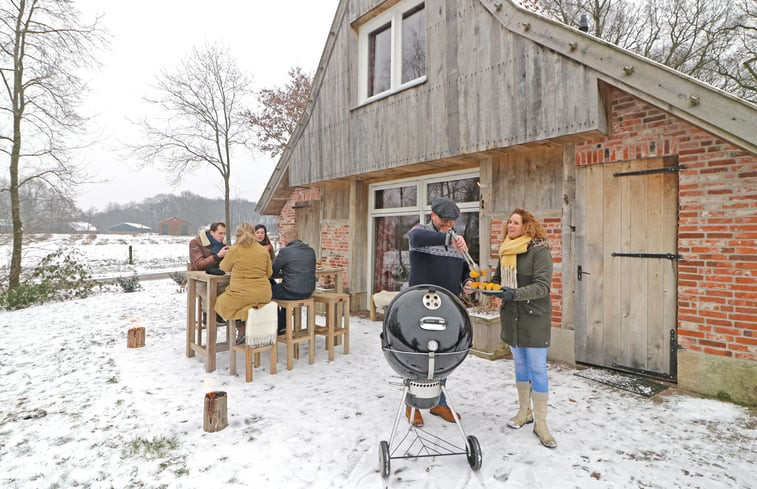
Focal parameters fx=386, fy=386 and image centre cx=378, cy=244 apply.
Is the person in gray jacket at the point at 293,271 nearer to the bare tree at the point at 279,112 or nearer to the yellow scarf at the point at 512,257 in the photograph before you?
the yellow scarf at the point at 512,257

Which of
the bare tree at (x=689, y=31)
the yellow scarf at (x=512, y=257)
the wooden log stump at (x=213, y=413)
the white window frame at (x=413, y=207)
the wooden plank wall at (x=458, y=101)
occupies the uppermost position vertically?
the bare tree at (x=689, y=31)

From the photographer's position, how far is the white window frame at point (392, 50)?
6.85 meters

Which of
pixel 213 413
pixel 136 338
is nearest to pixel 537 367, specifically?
pixel 213 413

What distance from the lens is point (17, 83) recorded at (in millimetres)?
10125

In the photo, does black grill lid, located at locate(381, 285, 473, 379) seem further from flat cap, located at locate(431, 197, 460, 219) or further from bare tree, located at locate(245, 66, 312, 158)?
bare tree, located at locate(245, 66, 312, 158)

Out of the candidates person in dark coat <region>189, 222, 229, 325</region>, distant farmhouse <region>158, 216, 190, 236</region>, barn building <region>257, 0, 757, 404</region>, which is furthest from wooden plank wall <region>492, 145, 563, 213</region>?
distant farmhouse <region>158, 216, 190, 236</region>

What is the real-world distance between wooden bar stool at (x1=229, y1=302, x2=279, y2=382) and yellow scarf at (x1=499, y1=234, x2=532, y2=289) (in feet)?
9.14

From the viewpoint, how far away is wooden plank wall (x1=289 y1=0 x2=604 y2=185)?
4.68 metres

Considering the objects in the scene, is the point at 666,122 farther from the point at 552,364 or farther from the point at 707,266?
the point at 552,364

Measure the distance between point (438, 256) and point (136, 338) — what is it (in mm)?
5191

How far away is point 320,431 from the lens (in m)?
3.35

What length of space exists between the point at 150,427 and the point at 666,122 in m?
6.07

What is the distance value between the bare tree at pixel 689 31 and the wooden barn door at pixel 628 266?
24.7ft

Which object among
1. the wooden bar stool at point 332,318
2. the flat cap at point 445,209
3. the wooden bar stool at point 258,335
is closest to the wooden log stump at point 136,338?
the wooden bar stool at point 258,335
